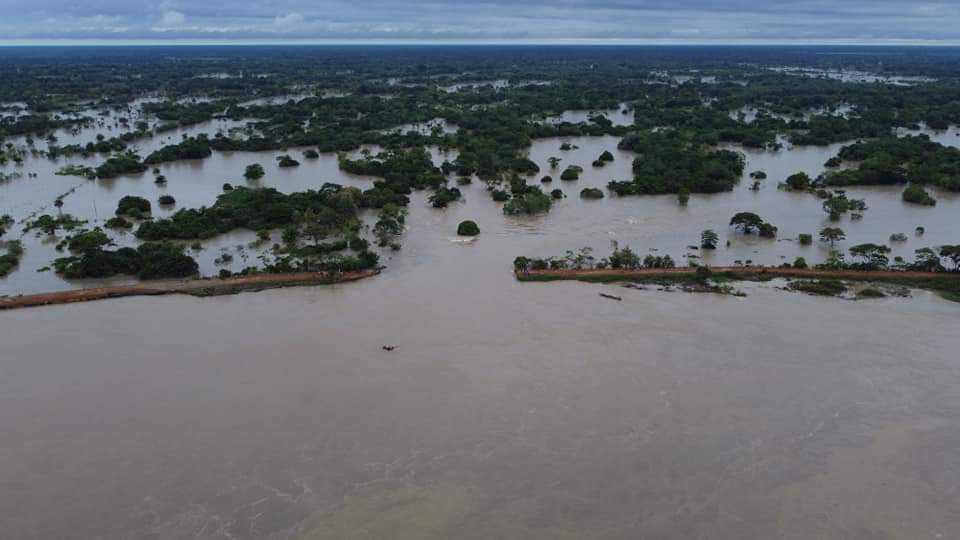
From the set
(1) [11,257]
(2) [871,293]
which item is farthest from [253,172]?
(2) [871,293]

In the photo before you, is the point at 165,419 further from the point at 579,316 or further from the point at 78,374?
the point at 579,316

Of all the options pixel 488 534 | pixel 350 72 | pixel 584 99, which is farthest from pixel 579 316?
pixel 350 72

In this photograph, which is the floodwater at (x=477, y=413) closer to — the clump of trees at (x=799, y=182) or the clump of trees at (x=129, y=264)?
the clump of trees at (x=129, y=264)

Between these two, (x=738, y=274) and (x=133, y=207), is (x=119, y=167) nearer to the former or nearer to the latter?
(x=133, y=207)

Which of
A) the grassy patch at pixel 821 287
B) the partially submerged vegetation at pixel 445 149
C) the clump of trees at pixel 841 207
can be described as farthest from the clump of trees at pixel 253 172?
the clump of trees at pixel 841 207

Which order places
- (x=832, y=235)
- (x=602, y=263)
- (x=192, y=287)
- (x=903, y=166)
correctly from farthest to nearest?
(x=903, y=166) → (x=832, y=235) → (x=602, y=263) → (x=192, y=287)

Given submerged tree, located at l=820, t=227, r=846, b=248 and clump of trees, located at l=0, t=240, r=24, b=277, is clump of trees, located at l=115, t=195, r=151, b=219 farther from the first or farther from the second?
submerged tree, located at l=820, t=227, r=846, b=248
